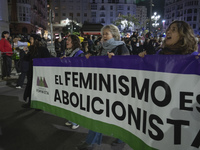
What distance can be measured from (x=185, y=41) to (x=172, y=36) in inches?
7.6

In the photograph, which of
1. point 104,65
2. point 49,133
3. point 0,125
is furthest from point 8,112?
point 104,65

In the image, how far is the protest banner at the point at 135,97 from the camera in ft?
6.41

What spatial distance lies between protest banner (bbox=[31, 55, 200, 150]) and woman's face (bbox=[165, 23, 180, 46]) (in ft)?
1.94

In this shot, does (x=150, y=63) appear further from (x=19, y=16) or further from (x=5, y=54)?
(x=19, y=16)

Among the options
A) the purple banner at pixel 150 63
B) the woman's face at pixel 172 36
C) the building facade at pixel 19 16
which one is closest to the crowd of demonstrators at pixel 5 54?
the purple banner at pixel 150 63

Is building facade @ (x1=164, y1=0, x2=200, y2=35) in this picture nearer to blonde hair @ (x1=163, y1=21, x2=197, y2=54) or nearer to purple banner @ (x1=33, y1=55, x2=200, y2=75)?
blonde hair @ (x1=163, y1=21, x2=197, y2=54)

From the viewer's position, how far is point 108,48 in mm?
3221

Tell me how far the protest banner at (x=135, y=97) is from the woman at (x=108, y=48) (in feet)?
0.97

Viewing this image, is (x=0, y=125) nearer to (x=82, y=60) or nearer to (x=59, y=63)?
(x=59, y=63)


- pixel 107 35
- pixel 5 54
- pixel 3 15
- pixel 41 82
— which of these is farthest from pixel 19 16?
pixel 107 35

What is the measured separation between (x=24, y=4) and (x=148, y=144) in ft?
158

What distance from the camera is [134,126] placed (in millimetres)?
2398

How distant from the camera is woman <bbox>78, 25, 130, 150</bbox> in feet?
10.2

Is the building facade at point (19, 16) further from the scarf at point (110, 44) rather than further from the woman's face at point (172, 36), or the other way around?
the woman's face at point (172, 36)
